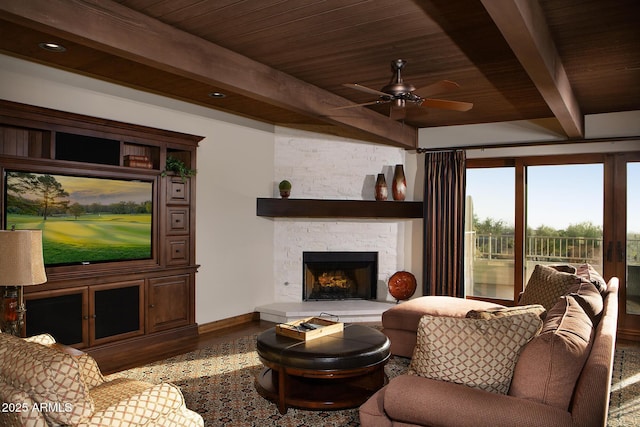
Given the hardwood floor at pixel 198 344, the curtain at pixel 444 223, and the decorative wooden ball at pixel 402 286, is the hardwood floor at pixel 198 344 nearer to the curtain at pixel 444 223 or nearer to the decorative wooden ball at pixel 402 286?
the decorative wooden ball at pixel 402 286

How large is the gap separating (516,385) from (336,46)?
2604 mm

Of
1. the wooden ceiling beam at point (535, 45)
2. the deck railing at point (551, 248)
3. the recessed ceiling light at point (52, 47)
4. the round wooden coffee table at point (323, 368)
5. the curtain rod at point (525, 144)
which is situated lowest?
the round wooden coffee table at point (323, 368)

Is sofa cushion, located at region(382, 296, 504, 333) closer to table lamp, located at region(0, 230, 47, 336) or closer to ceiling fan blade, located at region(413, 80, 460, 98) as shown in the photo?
ceiling fan blade, located at region(413, 80, 460, 98)

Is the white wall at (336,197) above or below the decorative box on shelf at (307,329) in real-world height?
above

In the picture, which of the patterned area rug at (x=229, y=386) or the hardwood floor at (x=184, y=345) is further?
the hardwood floor at (x=184, y=345)

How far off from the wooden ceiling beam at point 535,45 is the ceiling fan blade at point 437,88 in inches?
18.3

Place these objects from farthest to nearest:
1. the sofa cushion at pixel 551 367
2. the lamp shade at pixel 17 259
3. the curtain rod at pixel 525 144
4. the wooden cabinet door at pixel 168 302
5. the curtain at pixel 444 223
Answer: the curtain at pixel 444 223, the curtain rod at pixel 525 144, the wooden cabinet door at pixel 168 302, the lamp shade at pixel 17 259, the sofa cushion at pixel 551 367

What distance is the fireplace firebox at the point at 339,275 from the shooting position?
682 centimetres

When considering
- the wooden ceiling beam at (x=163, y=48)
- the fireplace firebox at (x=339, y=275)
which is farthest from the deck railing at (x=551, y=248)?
the wooden ceiling beam at (x=163, y=48)

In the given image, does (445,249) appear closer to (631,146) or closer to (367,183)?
(367,183)

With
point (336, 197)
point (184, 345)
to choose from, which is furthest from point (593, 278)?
point (184, 345)

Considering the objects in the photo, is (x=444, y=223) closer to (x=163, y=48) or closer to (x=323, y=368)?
(x=323, y=368)

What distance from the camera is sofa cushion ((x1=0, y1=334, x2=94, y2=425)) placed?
1779mm

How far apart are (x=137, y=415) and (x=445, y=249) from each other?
17.1ft
